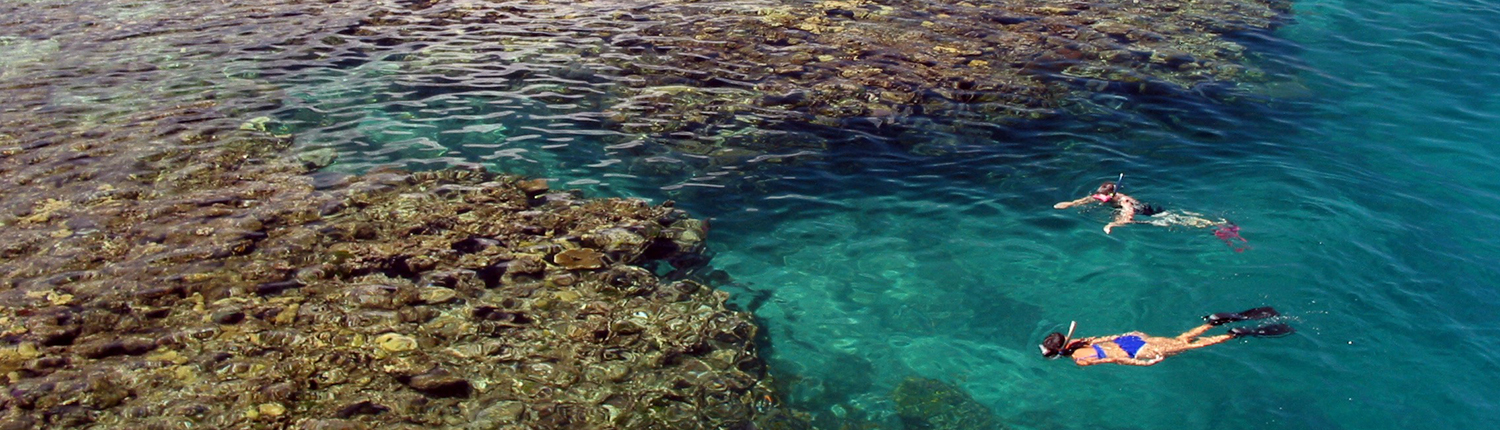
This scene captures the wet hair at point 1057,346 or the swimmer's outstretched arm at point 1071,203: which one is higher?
the swimmer's outstretched arm at point 1071,203

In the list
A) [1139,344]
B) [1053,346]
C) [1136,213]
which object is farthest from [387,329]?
[1136,213]

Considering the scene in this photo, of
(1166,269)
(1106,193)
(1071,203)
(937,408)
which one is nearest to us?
(937,408)

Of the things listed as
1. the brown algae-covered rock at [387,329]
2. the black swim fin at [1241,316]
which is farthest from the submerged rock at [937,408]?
the black swim fin at [1241,316]

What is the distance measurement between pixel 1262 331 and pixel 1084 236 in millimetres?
2514

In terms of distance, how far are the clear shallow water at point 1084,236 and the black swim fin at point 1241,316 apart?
A: 0.29 meters

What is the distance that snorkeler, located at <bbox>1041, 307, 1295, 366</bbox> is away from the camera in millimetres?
8859

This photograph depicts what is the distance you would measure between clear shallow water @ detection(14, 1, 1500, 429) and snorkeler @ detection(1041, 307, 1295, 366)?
13 cm

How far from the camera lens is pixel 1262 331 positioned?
8969mm

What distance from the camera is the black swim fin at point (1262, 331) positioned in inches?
352

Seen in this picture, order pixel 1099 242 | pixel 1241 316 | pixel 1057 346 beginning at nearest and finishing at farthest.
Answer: pixel 1057 346, pixel 1241 316, pixel 1099 242

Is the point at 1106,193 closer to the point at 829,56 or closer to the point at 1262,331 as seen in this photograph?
the point at 1262,331

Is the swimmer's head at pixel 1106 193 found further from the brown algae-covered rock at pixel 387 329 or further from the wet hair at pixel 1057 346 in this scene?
the brown algae-covered rock at pixel 387 329

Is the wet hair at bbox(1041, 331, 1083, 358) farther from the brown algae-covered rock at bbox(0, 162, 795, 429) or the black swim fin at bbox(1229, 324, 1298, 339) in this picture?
the brown algae-covered rock at bbox(0, 162, 795, 429)

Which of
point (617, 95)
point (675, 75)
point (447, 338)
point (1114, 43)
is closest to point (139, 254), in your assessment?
point (447, 338)
